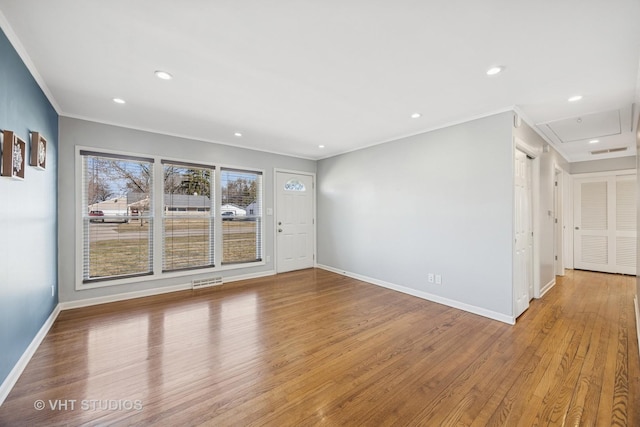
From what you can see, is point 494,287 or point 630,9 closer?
Answer: point 630,9

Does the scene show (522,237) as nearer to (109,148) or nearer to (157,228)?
(157,228)

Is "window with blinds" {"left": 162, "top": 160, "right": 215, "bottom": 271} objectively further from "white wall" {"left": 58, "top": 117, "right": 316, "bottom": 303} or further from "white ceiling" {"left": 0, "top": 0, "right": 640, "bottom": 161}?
"white ceiling" {"left": 0, "top": 0, "right": 640, "bottom": 161}

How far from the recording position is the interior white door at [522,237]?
3203mm

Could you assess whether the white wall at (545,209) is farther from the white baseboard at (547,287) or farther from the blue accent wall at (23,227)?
the blue accent wall at (23,227)

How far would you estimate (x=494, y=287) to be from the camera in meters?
3.21

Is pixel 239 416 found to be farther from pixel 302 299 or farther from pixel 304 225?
pixel 304 225

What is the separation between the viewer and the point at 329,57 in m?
2.14

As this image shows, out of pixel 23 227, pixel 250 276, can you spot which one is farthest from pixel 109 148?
pixel 250 276

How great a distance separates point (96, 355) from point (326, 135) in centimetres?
386

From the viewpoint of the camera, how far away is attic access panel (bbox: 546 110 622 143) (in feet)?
10.8

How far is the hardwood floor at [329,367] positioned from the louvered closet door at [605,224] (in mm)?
2538

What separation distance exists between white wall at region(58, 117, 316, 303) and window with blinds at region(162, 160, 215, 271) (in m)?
0.20

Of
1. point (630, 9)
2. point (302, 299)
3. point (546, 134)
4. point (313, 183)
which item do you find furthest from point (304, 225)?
point (630, 9)

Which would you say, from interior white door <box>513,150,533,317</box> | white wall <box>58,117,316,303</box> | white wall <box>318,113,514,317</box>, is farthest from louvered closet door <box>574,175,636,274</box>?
white wall <box>58,117,316,303</box>
